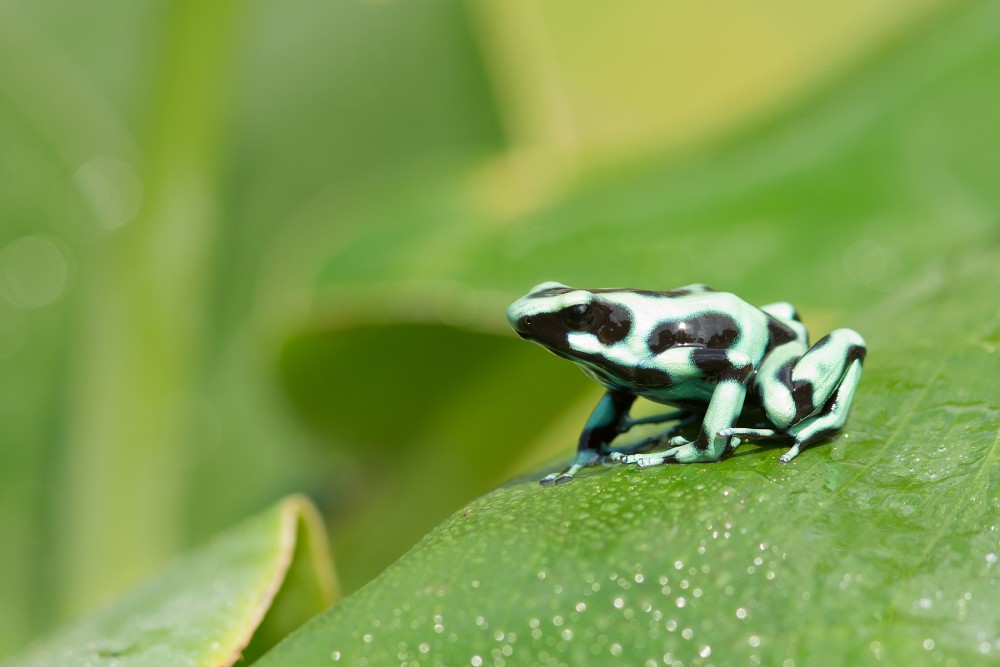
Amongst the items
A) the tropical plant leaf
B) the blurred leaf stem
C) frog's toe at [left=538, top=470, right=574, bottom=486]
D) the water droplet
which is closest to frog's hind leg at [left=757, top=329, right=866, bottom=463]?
frog's toe at [left=538, top=470, right=574, bottom=486]

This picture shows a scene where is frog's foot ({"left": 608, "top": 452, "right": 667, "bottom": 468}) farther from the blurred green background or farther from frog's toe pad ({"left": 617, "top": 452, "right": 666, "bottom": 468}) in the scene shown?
the blurred green background

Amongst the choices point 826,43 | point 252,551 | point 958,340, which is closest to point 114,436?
point 252,551

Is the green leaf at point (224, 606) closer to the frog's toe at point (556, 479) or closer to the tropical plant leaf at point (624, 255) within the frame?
the frog's toe at point (556, 479)

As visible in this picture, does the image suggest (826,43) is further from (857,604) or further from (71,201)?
(857,604)

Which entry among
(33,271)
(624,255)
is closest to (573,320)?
(624,255)

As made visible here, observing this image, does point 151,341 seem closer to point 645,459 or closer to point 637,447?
point 637,447

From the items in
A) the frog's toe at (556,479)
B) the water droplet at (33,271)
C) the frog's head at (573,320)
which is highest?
the water droplet at (33,271)

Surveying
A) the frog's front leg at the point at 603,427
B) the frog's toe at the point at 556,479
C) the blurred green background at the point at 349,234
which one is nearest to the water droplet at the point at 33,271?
the blurred green background at the point at 349,234
